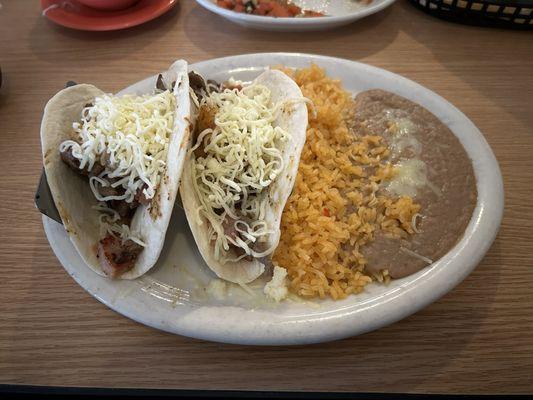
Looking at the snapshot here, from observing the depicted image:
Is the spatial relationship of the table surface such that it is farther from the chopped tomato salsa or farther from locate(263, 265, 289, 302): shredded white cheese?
the chopped tomato salsa

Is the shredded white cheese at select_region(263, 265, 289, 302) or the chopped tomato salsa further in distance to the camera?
the chopped tomato salsa

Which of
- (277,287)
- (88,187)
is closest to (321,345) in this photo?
(277,287)

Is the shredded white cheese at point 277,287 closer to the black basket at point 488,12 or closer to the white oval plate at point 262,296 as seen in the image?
the white oval plate at point 262,296

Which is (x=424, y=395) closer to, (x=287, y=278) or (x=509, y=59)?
(x=287, y=278)

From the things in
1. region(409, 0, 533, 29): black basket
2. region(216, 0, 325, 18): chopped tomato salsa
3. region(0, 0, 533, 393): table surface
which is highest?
region(409, 0, 533, 29): black basket

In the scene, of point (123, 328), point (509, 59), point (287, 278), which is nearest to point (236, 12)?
point (509, 59)

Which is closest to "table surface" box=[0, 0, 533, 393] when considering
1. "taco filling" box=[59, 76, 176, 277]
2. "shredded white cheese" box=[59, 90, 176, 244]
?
"taco filling" box=[59, 76, 176, 277]

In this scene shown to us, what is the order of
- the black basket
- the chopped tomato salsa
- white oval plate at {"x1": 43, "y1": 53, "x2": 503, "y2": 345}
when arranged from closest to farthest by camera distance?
white oval plate at {"x1": 43, "y1": 53, "x2": 503, "y2": 345} → the black basket → the chopped tomato salsa
